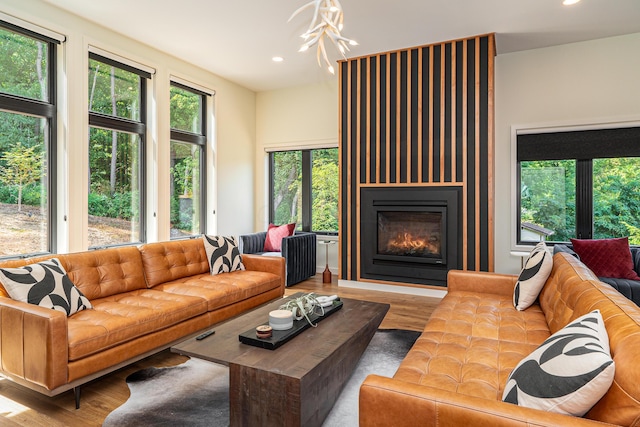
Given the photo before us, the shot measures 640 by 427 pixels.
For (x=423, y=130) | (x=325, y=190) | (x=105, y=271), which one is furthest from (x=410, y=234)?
(x=105, y=271)

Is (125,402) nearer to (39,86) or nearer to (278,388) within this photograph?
(278,388)

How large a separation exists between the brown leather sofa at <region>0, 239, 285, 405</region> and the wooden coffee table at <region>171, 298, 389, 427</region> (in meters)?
0.62

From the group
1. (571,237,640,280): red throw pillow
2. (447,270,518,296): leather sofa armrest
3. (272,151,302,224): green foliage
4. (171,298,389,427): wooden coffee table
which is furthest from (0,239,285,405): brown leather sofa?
(571,237,640,280): red throw pillow

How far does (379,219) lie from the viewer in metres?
5.07

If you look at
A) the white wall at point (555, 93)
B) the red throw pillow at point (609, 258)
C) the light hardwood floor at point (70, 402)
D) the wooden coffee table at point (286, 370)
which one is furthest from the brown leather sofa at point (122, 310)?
the red throw pillow at point (609, 258)

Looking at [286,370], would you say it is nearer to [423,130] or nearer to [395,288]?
[395,288]

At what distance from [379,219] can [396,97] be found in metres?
1.63

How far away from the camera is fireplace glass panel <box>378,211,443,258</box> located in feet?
15.6

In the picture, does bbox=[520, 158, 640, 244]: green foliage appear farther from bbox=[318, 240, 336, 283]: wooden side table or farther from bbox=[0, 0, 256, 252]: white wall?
bbox=[0, 0, 256, 252]: white wall

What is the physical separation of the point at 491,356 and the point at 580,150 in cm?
392

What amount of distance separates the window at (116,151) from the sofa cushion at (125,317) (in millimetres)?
1640

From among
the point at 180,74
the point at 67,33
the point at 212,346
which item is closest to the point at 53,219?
the point at 67,33

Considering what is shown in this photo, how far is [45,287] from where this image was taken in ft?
7.89

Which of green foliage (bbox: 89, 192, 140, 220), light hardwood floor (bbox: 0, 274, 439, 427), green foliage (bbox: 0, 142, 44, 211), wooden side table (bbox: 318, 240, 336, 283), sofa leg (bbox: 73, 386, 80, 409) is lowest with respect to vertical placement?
light hardwood floor (bbox: 0, 274, 439, 427)
